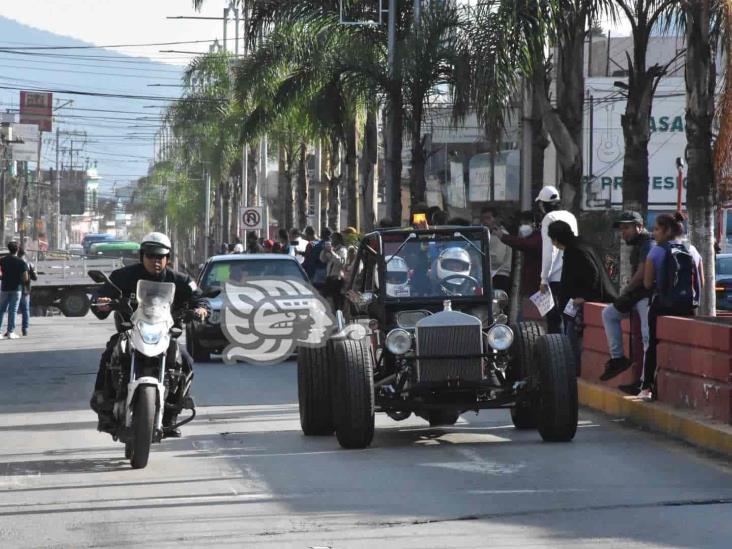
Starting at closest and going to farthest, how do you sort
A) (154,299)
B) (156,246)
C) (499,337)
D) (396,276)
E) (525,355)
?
1. (154,299)
2. (156,246)
3. (499,337)
4. (525,355)
5. (396,276)

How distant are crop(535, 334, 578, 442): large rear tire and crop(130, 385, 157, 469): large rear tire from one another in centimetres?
306

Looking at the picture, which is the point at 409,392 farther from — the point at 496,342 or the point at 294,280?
the point at 294,280

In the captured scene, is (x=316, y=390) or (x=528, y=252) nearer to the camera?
(x=316, y=390)

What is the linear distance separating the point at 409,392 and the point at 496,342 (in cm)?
78

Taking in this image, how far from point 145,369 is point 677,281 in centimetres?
505

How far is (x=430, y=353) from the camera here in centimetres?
1200

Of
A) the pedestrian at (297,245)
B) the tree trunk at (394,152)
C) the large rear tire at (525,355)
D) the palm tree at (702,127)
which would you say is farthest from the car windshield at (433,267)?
the pedestrian at (297,245)

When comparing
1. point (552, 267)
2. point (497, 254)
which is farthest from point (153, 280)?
point (497, 254)

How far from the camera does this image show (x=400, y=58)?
2916 cm

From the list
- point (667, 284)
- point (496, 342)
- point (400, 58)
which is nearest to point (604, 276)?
point (667, 284)

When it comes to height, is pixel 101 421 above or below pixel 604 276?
below

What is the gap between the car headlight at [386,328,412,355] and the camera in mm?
12031

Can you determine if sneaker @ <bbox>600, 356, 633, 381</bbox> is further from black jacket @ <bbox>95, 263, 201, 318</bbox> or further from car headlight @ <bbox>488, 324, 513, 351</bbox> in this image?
black jacket @ <bbox>95, 263, 201, 318</bbox>

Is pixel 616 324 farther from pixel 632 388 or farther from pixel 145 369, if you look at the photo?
pixel 145 369
